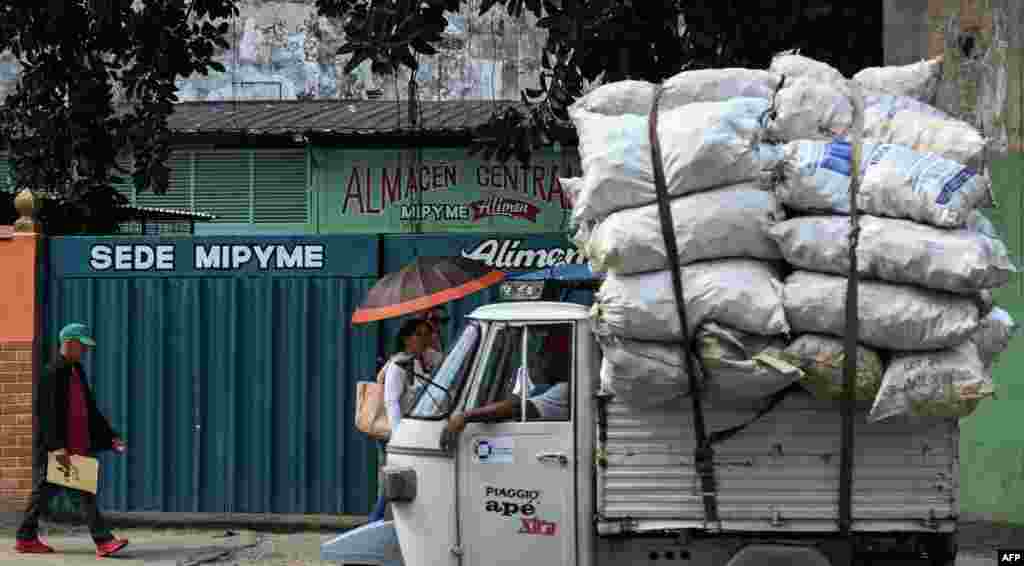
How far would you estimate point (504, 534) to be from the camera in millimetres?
8000

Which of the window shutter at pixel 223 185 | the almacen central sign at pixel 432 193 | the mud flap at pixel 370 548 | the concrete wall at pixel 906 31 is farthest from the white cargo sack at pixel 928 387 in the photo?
the window shutter at pixel 223 185

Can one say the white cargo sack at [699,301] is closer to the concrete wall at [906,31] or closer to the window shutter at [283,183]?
the concrete wall at [906,31]

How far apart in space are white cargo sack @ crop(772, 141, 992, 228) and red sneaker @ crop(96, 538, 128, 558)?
6.41 m

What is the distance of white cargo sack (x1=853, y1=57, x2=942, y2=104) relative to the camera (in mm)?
7922

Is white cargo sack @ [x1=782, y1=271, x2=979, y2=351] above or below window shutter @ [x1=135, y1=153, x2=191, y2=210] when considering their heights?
below

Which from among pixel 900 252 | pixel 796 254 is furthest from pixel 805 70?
pixel 900 252

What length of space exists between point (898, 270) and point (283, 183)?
1871 centimetres

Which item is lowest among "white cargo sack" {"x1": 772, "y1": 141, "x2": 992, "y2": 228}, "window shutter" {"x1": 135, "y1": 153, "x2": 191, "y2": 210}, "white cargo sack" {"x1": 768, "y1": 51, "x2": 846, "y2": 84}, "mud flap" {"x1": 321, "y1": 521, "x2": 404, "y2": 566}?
"mud flap" {"x1": 321, "y1": 521, "x2": 404, "y2": 566}

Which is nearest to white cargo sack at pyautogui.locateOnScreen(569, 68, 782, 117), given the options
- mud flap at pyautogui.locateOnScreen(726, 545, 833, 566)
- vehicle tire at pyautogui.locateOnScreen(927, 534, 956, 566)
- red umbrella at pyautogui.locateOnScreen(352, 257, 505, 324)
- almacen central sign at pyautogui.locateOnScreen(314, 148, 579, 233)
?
mud flap at pyautogui.locateOnScreen(726, 545, 833, 566)

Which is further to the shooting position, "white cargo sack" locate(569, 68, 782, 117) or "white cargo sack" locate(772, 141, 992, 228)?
"white cargo sack" locate(569, 68, 782, 117)

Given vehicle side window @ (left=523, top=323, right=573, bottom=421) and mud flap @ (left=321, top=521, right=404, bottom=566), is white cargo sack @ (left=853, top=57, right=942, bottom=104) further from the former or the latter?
mud flap @ (left=321, top=521, right=404, bottom=566)

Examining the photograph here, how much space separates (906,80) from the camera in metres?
7.93

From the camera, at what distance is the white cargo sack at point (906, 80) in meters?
7.92

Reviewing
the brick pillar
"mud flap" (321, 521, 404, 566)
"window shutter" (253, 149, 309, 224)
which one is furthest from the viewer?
"window shutter" (253, 149, 309, 224)
